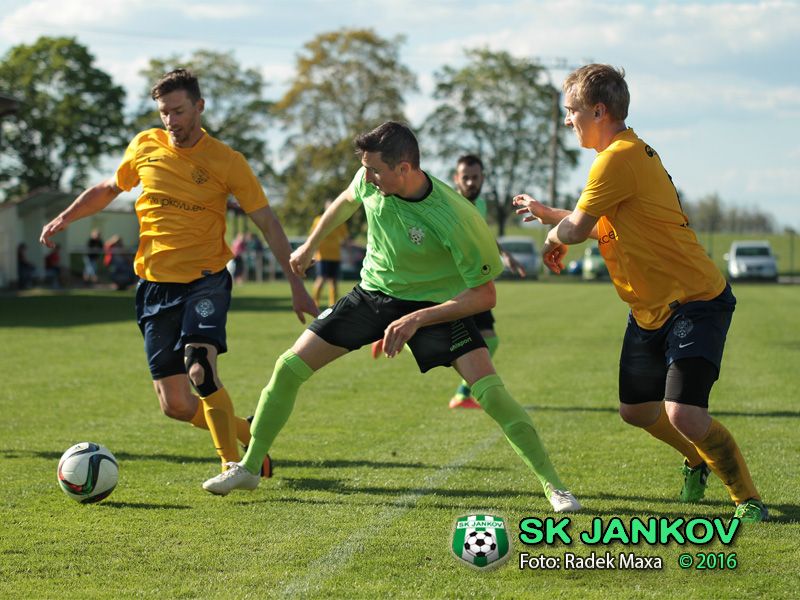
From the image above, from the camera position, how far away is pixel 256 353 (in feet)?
50.4

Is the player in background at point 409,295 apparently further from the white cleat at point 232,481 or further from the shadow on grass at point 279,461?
the shadow on grass at point 279,461

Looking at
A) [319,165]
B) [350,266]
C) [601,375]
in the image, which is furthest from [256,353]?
[319,165]

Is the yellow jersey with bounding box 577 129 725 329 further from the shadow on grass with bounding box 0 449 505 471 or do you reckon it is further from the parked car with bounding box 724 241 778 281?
the parked car with bounding box 724 241 778 281

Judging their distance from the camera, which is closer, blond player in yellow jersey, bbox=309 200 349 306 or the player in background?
the player in background

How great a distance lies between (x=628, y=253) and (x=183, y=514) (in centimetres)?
257

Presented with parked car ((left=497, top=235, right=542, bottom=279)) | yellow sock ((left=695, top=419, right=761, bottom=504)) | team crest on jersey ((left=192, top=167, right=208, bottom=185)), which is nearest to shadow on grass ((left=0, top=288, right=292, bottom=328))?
team crest on jersey ((left=192, top=167, right=208, bottom=185))

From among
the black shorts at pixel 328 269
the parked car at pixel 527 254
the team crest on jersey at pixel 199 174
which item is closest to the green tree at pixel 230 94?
the parked car at pixel 527 254

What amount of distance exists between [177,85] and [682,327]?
300cm

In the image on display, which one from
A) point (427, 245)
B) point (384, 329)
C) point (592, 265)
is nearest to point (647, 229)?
point (427, 245)

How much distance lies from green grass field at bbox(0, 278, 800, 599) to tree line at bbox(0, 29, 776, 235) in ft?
153

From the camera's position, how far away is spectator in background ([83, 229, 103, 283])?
125 ft

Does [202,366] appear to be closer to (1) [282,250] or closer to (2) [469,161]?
(1) [282,250]

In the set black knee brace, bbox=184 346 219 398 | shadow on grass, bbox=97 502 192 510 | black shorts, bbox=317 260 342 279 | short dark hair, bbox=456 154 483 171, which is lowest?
black shorts, bbox=317 260 342 279

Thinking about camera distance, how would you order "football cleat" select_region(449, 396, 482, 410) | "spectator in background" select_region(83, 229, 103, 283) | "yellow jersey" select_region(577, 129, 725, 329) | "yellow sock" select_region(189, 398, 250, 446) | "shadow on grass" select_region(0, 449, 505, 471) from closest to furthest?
"yellow jersey" select_region(577, 129, 725, 329), "yellow sock" select_region(189, 398, 250, 446), "shadow on grass" select_region(0, 449, 505, 471), "football cleat" select_region(449, 396, 482, 410), "spectator in background" select_region(83, 229, 103, 283)
